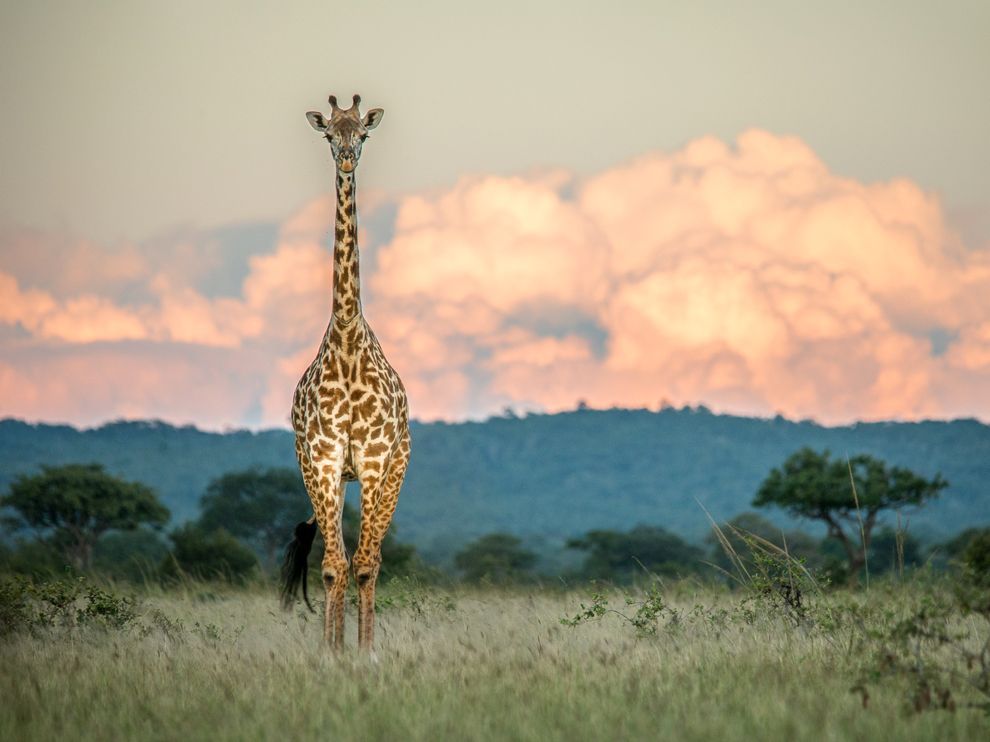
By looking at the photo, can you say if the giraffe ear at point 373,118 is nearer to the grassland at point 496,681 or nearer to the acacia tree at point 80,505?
the grassland at point 496,681

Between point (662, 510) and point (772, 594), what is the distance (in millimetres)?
182534

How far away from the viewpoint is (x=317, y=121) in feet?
38.3

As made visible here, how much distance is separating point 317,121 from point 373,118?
19.8 inches

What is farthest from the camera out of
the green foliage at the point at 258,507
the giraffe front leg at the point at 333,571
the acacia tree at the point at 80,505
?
the green foliage at the point at 258,507

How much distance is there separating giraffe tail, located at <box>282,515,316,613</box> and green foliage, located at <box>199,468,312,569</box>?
51.6m

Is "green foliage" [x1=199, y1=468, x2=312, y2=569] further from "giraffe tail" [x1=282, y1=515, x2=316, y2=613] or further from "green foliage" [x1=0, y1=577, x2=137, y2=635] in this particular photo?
"giraffe tail" [x1=282, y1=515, x2=316, y2=613]

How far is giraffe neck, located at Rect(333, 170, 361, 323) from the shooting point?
11547mm

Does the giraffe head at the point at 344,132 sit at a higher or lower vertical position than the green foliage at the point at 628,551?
higher

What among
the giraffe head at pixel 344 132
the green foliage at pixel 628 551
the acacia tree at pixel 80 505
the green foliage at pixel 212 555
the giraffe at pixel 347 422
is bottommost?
the green foliage at pixel 628 551

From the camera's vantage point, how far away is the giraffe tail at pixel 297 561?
13.0 metres

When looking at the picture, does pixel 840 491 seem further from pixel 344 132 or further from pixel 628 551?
pixel 344 132

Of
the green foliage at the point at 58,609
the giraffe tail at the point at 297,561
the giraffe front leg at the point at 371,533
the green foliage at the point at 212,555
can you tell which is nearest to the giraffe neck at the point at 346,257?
the giraffe front leg at the point at 371,533

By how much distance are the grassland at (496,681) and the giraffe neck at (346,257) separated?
9.78ft

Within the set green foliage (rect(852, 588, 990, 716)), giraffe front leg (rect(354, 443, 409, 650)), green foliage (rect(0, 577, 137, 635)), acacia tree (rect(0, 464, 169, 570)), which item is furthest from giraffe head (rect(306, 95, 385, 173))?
acacia tree (rect(0, 464, 169, 570))
